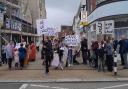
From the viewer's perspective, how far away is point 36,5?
134 m

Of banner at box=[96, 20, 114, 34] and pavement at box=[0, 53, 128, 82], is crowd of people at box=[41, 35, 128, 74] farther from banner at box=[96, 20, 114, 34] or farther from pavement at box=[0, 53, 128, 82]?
pavement at box=[0, 53, 128, 82]

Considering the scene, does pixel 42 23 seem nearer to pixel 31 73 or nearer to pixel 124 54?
pixel 31 73

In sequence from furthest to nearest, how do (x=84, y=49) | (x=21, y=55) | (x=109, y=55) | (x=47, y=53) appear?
(x=84, y=49) < (x=21, y=55) < (x=109, y=55) < (x=47, y=53)

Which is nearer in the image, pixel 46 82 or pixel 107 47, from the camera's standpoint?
pixel 46 82

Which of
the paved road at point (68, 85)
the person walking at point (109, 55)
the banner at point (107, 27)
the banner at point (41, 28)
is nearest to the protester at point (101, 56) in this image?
the person walking at point (109, 55)

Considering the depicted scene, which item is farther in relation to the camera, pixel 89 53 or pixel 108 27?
pixel 89 53

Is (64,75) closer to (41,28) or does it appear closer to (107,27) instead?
(41,28)

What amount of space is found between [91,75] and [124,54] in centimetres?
366

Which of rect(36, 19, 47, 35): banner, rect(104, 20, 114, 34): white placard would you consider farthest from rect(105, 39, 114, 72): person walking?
rect(36, 19, 47, 35): banner

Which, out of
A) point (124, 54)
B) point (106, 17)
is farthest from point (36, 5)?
point (124, 54)

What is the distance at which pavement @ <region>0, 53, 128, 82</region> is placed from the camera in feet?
68.4

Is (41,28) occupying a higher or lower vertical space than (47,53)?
higher

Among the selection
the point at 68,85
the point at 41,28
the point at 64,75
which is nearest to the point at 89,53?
the point at 41,28

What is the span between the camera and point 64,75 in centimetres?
2286
